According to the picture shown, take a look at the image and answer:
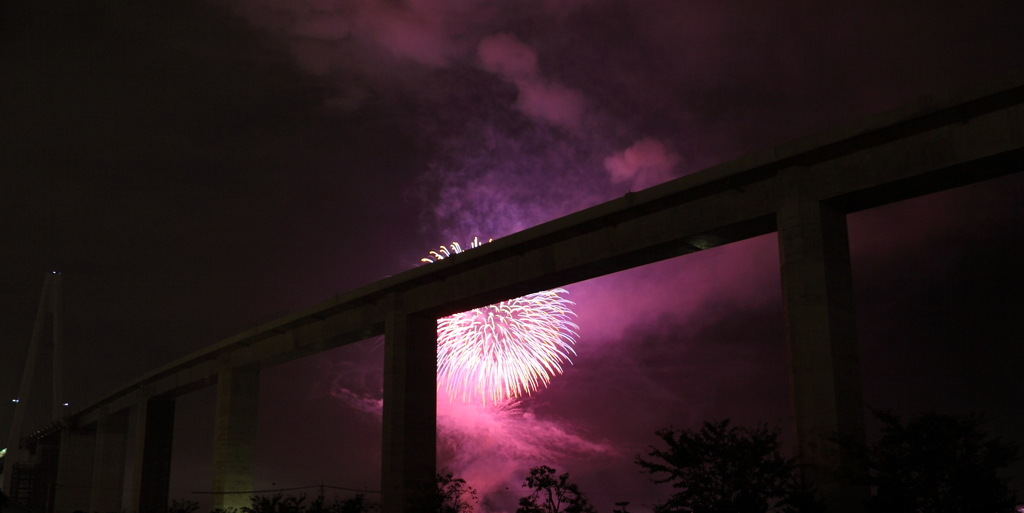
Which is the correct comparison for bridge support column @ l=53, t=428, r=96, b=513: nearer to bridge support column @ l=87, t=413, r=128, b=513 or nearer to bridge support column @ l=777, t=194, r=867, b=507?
bridge support column @ l=87, t=413, r=128, b=513

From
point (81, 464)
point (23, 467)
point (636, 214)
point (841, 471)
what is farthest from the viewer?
point (23, 467)

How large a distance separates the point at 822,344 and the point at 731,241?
6.32 meters

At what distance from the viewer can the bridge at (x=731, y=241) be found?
23.8 metres

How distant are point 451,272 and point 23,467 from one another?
9372 cm

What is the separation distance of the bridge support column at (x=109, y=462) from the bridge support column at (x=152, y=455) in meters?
12.3

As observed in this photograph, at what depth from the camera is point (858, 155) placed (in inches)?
1001

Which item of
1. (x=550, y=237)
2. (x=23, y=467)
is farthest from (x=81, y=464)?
(x=550, y=237)

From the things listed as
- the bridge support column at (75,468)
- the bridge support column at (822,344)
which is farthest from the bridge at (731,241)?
the bridge support column at (75,468)

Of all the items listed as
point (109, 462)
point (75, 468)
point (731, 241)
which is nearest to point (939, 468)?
point (731, 241)

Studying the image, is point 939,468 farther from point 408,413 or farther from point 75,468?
point 75,468

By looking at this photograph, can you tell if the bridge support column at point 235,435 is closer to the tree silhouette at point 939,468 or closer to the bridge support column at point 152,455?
the bridge support column at point 152,455

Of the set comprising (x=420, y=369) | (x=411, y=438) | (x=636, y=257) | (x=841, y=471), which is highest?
(x=636, y=257)

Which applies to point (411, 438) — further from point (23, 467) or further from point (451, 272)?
point (23, 467)

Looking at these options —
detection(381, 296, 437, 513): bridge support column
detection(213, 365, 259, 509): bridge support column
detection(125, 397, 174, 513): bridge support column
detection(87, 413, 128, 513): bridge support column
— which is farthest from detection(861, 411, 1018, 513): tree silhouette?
detection(87, 413, 128, 513): bridge support column
